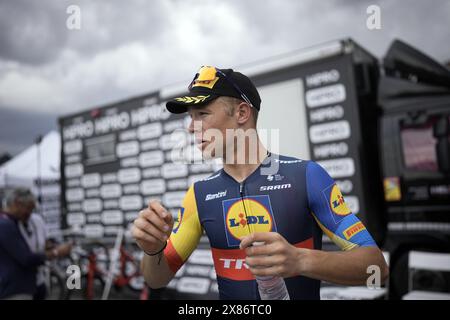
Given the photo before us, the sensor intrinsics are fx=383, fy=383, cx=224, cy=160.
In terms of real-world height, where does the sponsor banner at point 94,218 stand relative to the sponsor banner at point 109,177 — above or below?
below

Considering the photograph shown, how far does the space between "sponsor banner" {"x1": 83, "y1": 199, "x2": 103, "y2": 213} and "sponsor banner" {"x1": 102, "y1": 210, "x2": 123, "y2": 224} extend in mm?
183

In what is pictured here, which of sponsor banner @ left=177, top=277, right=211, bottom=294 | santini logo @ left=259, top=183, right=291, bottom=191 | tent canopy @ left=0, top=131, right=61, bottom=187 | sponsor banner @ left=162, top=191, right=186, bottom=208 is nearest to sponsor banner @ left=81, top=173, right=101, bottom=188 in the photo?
sponsor banner @ left=162, top=191, right=186, bottom=208

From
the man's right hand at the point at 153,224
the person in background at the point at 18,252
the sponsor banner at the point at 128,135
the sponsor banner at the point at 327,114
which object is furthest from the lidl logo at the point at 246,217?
the sponsor banner at the point at 128,135

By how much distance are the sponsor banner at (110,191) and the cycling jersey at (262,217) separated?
18.3ft

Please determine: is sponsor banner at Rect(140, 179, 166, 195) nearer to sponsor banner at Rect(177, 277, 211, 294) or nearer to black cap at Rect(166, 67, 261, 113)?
sponsor banner at Rect(177, 277, 211, 294)

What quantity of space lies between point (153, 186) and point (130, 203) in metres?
0.68

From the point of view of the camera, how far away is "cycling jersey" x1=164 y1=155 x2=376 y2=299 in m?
1.43

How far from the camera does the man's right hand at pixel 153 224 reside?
1259 mm

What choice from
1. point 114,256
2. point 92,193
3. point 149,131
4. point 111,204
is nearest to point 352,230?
point 149,131

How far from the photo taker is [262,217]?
153cm

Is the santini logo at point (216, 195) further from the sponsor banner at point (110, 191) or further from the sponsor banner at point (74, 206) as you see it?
the sponsor banner at point (74, 206)
